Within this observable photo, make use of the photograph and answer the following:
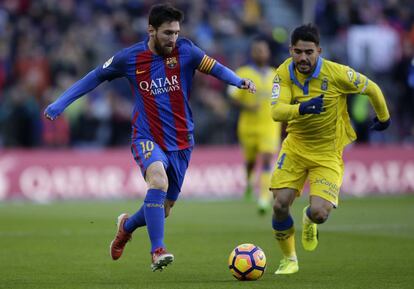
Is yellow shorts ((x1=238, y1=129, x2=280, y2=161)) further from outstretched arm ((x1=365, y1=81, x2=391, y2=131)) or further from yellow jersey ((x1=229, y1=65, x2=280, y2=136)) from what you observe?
outstretched arm ((x1=365, y1=81, x2=391, y2=131))

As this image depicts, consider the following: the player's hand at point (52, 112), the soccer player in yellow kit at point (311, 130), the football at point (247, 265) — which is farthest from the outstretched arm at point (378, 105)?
the player's hand at point (52, 112)

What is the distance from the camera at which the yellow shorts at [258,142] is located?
17.4 m

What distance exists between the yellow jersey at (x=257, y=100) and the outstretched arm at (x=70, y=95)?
780 centimetres

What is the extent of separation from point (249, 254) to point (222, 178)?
1367 centimetres

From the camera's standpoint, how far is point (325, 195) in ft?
31.6

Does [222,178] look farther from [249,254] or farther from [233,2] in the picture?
[249,254]

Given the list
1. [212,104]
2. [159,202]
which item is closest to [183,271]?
[159,202]

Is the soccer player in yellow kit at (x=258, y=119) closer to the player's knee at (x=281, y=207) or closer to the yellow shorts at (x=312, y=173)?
the yellow shorts at (x=312, y=173)

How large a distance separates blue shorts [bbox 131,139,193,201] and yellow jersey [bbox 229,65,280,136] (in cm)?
769

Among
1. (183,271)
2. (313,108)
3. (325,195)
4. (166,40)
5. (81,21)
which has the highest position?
(81,21)

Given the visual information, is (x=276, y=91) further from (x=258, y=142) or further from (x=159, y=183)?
(x=258, y=142)

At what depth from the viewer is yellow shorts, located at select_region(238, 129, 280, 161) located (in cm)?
1739

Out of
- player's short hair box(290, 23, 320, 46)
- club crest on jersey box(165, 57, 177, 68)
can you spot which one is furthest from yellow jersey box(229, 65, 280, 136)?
player's short hair box(290, 23, 320, 46)

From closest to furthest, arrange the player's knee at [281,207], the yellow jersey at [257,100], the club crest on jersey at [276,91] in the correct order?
the club crest on jersey at [276,91], the player's knee at [281,207], the yellow jersey at [257,100]
